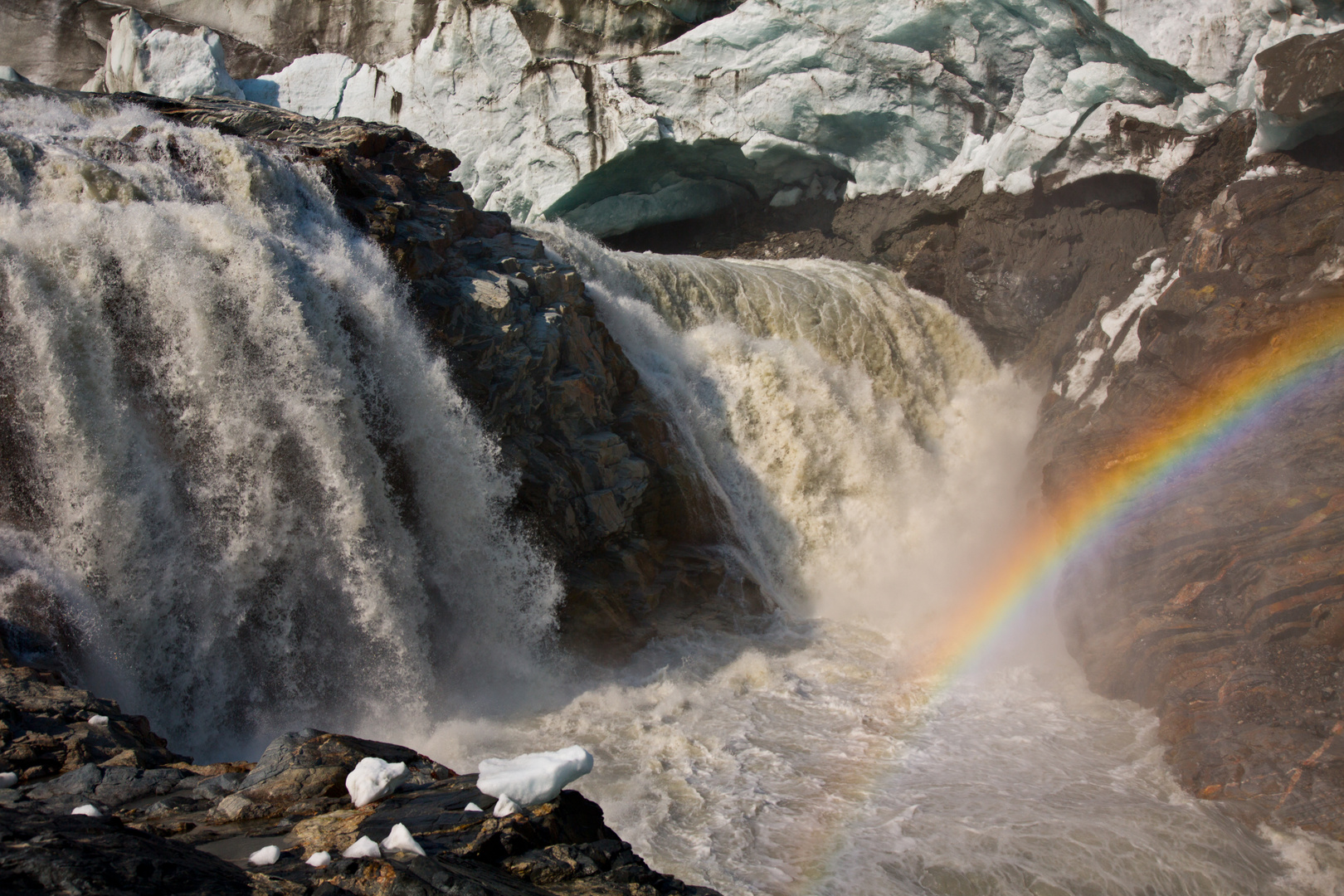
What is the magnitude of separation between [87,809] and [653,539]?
6624mm

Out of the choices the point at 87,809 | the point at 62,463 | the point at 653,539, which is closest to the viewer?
the point at 87,809

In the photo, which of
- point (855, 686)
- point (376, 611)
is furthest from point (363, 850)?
point (855, 686)

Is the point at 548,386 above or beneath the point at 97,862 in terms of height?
above

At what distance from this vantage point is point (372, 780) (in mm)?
3449

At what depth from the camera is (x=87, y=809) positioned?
3.07 metres

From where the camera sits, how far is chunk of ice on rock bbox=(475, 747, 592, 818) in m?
3.24

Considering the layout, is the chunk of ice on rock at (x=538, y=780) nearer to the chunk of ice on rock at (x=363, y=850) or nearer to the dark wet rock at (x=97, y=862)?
the chunk of ice on rock at (x=363, y=850)

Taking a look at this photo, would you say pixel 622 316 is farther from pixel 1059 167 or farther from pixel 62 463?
pixel 1059 167

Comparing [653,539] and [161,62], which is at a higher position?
[161,62]

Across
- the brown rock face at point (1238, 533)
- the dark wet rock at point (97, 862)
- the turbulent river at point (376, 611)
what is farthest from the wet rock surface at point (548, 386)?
the dark wet rock at point (97, 862)

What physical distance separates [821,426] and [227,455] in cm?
698

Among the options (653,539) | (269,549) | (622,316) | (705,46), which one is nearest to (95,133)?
(269,549)

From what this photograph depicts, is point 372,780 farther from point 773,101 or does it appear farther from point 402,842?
point 773,101

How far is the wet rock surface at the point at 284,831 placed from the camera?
7.88 ft
